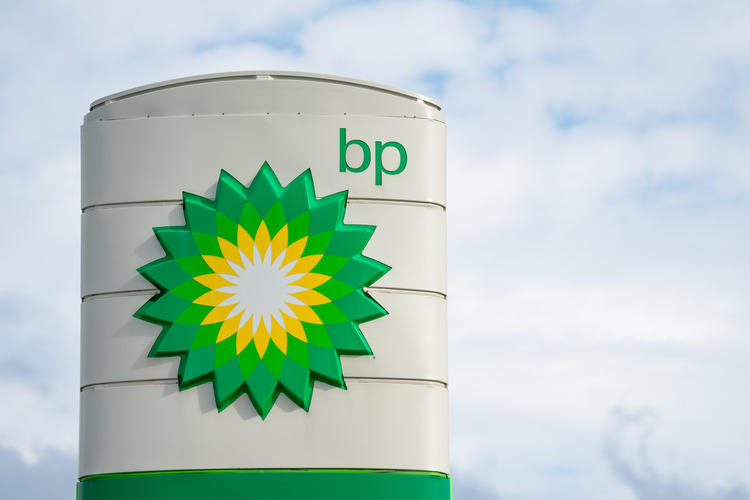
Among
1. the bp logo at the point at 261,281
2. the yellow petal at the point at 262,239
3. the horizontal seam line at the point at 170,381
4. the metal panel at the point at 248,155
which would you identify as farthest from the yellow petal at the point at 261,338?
the metal panel at the point at 248,155

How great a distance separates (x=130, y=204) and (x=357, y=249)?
2737mm

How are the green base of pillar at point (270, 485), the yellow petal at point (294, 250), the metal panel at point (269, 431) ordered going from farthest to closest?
the yellow petal at point (294, 250), the metal panel at point (269, 431), the green base of pillar at point (270, 485)

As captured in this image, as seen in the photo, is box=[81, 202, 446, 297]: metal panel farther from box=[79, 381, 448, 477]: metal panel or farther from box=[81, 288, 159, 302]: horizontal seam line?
box=[79, 381, 448, 477]: metal panel

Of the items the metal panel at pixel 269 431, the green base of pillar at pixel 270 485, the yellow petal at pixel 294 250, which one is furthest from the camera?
the yellow petal at pixel 294 250

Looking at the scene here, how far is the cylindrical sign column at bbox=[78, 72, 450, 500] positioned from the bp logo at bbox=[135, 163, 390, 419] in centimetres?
2

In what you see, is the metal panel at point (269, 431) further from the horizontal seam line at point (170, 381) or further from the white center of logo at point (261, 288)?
the white center of logo at point (261, 288)

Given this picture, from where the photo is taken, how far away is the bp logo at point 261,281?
50.5 feet

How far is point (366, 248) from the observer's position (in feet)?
51.4

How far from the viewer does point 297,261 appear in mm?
15617

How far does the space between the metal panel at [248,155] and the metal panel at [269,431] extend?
90.4 inches

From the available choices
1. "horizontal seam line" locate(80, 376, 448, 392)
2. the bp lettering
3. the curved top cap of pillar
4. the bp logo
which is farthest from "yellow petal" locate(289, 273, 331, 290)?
the curved top cap of pillar

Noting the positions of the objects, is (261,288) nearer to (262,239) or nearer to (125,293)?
(262,239)

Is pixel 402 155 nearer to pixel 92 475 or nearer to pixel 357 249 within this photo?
pixel 357 249

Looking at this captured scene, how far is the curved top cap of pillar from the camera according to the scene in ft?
52.3
